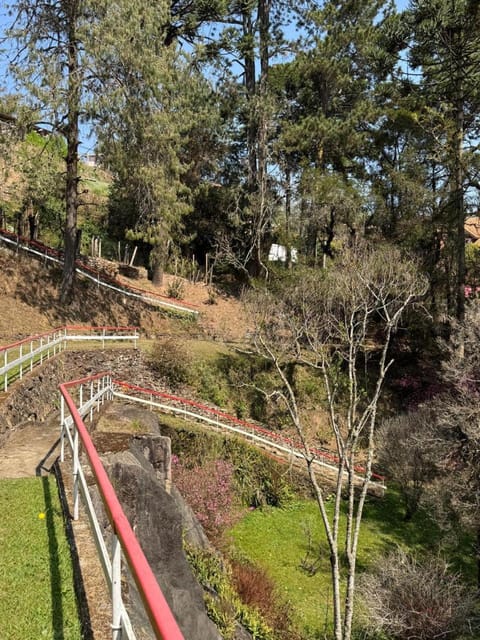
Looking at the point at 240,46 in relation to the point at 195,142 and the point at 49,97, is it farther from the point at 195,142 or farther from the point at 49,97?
the point at 49,97

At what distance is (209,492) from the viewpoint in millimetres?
13406

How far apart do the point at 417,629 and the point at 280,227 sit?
23.4m

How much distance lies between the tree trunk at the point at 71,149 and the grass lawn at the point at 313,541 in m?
11.8

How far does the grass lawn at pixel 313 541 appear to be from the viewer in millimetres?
11984

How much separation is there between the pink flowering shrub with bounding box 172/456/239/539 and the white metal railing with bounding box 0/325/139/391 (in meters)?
4.83

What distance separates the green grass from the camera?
3.30 m

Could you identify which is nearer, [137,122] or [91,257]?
[137,122]

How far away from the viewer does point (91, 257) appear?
89.2ft

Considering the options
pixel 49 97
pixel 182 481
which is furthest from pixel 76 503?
pixel 49 97

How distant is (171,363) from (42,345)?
602 centimetres

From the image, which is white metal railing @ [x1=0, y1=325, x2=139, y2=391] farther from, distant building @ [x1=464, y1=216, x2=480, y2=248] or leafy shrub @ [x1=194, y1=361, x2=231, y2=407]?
distant building @ [x1=464, y1=216, x2=480, y2=248]

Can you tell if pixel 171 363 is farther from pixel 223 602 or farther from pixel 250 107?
pixel 250 107

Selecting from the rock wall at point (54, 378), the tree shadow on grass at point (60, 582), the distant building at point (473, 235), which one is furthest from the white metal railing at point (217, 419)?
the distant building at point (473, 235)

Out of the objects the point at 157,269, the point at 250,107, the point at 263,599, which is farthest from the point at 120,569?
the point at 250,107
